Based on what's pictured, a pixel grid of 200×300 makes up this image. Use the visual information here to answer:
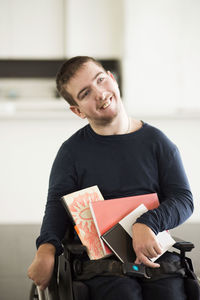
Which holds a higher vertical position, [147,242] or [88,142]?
[88,142]

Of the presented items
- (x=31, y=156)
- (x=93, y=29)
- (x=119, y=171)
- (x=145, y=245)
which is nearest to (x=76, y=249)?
(x=145, y=245)

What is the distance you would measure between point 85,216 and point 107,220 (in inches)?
2.9

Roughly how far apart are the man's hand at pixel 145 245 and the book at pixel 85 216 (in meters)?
0.12

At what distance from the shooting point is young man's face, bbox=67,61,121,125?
1.20 metres

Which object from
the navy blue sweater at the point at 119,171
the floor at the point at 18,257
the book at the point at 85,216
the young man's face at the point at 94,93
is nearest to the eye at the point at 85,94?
the young man's face at the point at 94,93

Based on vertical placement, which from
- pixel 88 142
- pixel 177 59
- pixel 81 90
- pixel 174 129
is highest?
pixel 81 90

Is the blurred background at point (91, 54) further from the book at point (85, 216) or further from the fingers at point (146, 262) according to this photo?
the fingers at point (146, 262)

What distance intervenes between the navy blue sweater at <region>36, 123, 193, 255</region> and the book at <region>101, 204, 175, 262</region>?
9 centimetres

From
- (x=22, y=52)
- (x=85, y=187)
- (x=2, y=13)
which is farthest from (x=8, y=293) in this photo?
(x=2, y=13)

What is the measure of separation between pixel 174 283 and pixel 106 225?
24 centimetres

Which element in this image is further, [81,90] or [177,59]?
[177,59]

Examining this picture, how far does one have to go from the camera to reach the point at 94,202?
1113mm

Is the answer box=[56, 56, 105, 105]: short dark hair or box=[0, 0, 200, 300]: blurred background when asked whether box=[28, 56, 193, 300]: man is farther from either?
box=[0, 0, 200, 300]: blurred background

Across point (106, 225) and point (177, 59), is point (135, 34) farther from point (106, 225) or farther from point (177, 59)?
point (106, 225)
